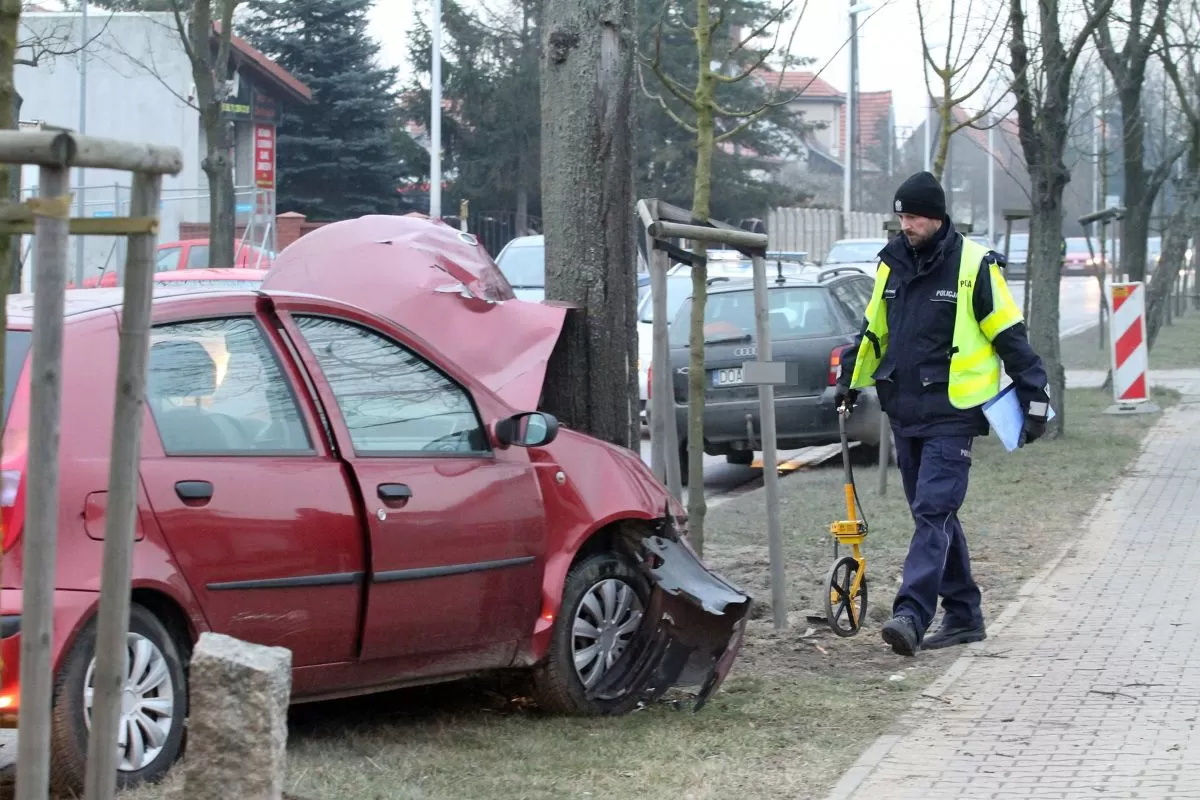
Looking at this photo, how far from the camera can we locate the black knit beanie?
710cm

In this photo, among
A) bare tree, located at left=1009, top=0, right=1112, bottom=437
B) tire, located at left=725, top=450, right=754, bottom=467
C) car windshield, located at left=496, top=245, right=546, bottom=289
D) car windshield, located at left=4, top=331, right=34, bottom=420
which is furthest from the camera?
car windshield, located at left=496, top=245, right=546, bottom=289

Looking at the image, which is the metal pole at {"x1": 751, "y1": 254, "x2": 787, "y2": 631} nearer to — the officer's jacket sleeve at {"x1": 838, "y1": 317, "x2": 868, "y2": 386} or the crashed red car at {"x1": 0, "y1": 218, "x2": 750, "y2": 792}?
the officer's jacket sleeve at {"x1": 838, "y1": 317, "x2": 868, "y2": 386}

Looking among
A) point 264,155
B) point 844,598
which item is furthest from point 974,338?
point 264,155

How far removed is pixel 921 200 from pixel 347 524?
3054mm

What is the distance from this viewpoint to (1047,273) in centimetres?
1580

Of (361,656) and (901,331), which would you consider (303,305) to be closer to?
(361,656)

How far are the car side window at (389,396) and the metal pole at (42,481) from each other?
221cm

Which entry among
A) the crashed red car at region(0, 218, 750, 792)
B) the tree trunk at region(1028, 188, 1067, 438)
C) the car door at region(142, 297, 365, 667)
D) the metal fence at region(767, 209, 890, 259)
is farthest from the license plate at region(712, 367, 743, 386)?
the metal fence at region(767, 209, 890, 259)

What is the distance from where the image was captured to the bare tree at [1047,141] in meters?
15.2

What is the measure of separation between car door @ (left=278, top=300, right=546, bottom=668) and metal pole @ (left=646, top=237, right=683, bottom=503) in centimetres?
157

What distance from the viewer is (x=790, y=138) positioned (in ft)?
177

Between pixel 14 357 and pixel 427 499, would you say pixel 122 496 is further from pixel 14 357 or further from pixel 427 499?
pixel 427 499

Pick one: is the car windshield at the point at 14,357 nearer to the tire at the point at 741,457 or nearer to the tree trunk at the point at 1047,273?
the tire at the point at 741,457

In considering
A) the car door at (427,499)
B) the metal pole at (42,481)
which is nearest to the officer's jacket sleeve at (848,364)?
the car door at (427,499)
